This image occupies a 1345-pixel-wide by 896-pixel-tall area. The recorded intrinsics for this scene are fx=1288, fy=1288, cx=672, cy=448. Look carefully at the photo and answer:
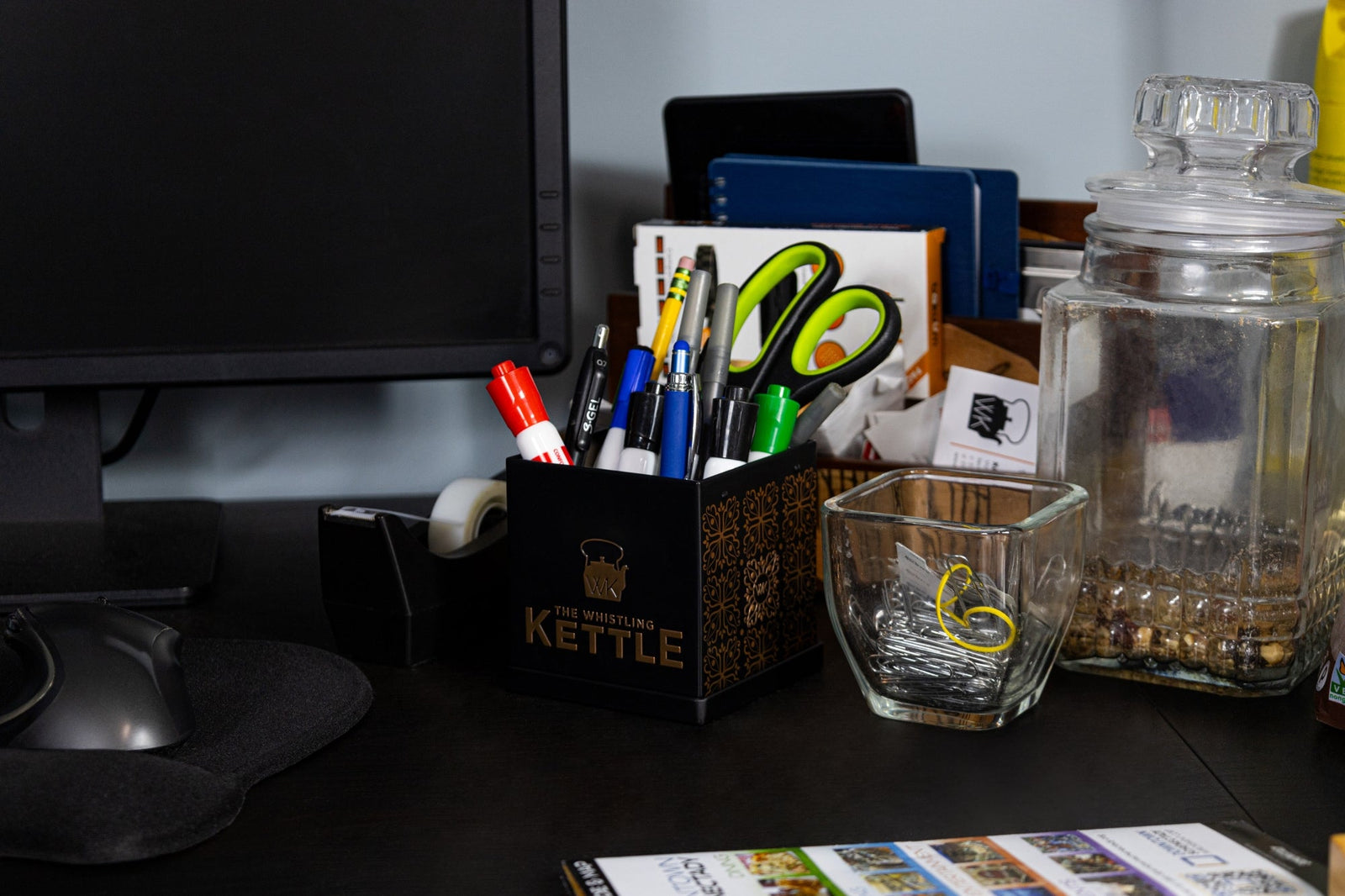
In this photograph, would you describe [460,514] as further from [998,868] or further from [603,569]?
[998,868]

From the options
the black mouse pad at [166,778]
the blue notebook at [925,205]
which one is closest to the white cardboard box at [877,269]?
the blue notebook at [925,205]

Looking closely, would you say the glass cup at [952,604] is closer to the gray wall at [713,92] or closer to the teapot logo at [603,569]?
the teapot logo at [603,569]

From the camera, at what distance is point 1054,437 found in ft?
2.07

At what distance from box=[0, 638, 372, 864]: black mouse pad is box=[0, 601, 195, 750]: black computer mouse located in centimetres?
2

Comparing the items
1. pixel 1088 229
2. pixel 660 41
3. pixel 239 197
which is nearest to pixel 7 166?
pixel 239 197

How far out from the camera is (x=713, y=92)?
0.94 m

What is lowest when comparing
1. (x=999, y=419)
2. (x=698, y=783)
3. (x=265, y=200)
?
(x=698, y=783)

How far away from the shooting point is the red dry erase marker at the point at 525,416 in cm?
58

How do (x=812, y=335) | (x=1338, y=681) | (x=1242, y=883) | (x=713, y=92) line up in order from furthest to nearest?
(x=713, y=92)
(x=812, y=335)
(x=1338, y=681)
(x=1242, y=883)

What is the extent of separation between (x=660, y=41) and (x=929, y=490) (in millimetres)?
452

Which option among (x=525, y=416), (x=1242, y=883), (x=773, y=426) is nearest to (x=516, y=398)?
(x=525, y=416)

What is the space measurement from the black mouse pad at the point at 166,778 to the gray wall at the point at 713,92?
1.27 feet

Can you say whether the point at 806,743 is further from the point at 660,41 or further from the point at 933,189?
the point at 660,41

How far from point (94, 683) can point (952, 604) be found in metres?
0.35
